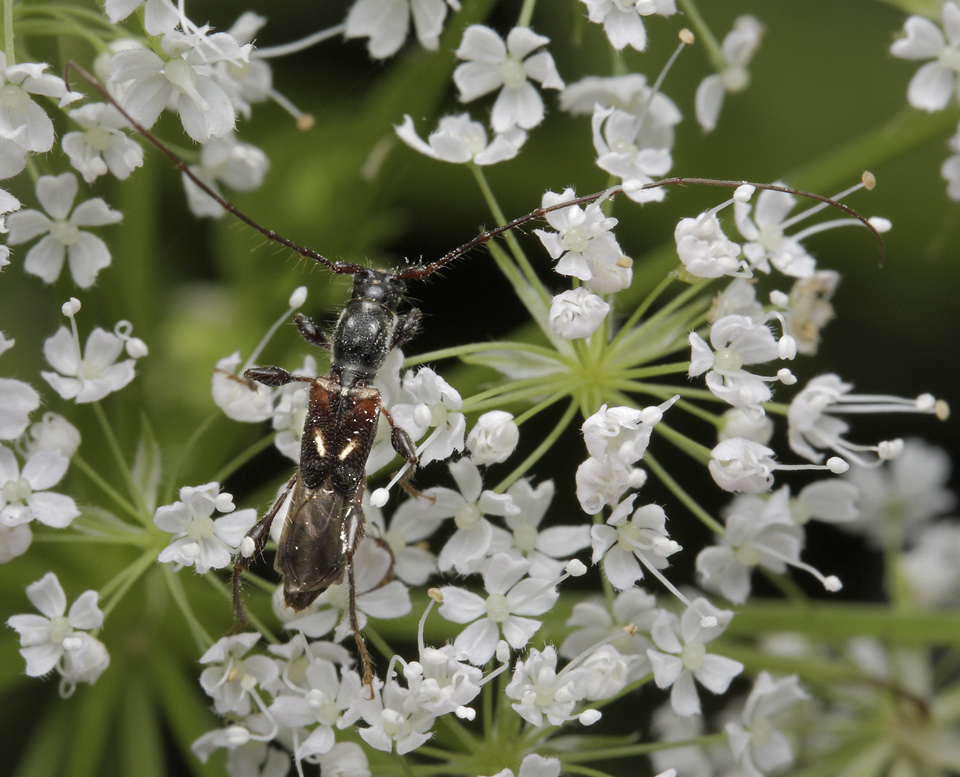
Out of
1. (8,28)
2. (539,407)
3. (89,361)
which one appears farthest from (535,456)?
(8,28)

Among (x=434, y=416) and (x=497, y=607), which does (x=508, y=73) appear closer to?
(x=434, y=416)

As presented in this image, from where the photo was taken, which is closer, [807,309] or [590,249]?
[590,249]

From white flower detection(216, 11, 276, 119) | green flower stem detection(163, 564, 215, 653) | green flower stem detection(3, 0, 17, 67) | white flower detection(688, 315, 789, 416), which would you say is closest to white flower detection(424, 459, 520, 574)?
white flower detection(688, 315, 789, 416)

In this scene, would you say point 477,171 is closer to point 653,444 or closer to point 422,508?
point 422,508

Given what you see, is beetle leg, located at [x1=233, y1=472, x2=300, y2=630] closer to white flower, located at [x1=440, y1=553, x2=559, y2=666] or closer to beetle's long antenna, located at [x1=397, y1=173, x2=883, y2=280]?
white flower, located at [x1=440, y1=553, x2=559, y2=666]

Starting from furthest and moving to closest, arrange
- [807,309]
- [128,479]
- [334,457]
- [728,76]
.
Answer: [728,76]
[807,309]
[128,479]
[334,457]

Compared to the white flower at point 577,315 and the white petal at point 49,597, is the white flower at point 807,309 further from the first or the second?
the white petal at point 49,597

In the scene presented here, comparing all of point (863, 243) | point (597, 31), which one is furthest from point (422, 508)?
point (863, 243)
